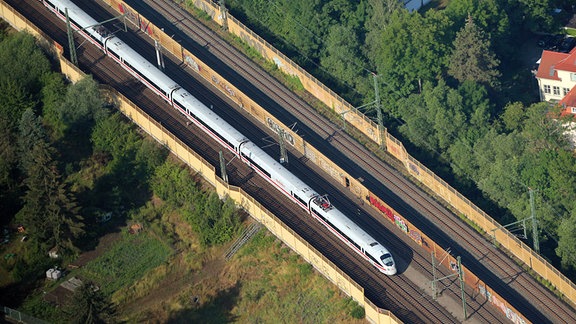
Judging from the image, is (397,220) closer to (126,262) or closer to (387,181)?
(387,181)

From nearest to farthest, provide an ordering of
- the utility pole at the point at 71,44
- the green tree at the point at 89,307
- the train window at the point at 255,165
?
the green tree at the point at 89,307, the train window at the point at 255,165, the utility pole at the point at 71,44

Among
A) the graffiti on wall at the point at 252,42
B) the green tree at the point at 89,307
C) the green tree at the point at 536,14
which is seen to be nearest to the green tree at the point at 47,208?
the green tree at the point at 89,307

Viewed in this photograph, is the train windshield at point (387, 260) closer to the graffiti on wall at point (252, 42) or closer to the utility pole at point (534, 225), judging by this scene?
the utility pole at point (534, 225)

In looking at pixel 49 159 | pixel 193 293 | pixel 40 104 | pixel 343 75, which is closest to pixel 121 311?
pixel 193 293


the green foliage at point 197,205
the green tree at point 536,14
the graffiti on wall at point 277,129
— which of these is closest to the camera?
A: the green foliage at point 197,205

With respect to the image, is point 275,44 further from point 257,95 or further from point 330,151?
point 330,151

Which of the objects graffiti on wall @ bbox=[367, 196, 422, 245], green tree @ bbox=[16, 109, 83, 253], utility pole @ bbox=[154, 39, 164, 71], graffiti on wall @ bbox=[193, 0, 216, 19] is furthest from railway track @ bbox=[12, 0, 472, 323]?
green tree @ bbox=[16, 109, 83, 253]

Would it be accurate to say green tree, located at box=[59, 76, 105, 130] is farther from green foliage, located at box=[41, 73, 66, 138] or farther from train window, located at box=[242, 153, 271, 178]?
train window, located at box=[242, 153, 271, 178]
